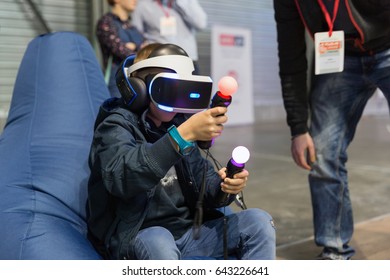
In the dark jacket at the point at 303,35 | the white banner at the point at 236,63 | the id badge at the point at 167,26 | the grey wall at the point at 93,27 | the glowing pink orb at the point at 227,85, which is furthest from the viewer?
the white banner at the point at 236,63

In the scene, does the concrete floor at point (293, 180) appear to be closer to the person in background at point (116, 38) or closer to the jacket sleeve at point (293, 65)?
the jacket sleeve at point (293, 65)

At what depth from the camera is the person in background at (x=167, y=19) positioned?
4.62 metres

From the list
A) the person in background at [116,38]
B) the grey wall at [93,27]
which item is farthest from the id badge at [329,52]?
the grey wall at [93,27]

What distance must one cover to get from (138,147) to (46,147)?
0.68 m

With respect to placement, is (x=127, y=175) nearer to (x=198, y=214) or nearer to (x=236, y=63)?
(x=198, y=214)

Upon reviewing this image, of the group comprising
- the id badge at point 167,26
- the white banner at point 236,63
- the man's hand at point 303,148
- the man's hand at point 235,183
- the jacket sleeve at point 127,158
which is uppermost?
the jacket sleeve at point 127,158

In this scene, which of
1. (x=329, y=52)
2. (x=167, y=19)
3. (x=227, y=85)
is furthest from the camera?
(x=167, y=19)

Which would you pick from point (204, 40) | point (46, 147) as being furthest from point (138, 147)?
point (204, 40)

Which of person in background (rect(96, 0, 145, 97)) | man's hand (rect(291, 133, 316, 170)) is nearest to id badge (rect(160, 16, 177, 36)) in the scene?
person in background (rect(96, 0, 145, 97))

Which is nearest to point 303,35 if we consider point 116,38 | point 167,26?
point 116,38

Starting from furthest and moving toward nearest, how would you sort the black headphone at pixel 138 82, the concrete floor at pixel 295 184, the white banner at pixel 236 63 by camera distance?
1. the white banner at pixel 236 63
2. the concrete floor at pixel 295 184
3. the black headphone at pixel 138 82

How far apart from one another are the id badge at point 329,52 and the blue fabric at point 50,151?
3.02 feet

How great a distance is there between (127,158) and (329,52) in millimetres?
1044

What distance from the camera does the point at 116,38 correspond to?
3.80 m
